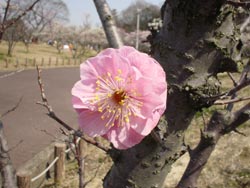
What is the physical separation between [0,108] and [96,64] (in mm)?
10850

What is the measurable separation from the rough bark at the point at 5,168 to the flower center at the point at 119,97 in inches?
45.0

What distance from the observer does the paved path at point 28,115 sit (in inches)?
310

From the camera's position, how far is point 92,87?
2.75ft

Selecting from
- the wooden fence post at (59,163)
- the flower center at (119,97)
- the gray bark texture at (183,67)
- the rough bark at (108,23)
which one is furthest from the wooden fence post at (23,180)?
the flower center at (119,97)

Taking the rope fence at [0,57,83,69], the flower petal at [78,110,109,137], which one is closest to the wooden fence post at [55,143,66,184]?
the flower petal at [78,110,109,137]

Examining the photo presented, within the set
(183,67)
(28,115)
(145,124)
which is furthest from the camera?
(28,115)

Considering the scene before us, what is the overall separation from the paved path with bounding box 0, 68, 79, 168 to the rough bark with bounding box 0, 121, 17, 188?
2240 mm

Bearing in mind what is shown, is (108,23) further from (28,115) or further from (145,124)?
(28,115)

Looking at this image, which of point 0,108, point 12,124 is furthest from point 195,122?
point 0,108

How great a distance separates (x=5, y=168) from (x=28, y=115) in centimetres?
951

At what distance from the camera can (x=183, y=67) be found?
0.95 m

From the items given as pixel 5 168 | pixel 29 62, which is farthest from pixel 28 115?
pixel 29 62

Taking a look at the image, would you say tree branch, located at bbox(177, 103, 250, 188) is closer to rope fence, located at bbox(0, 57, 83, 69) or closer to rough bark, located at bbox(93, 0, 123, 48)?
rough bark, located at bbox(93, 0, 123, 48)

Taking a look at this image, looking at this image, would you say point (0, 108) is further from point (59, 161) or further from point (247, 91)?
point (247, 91)
